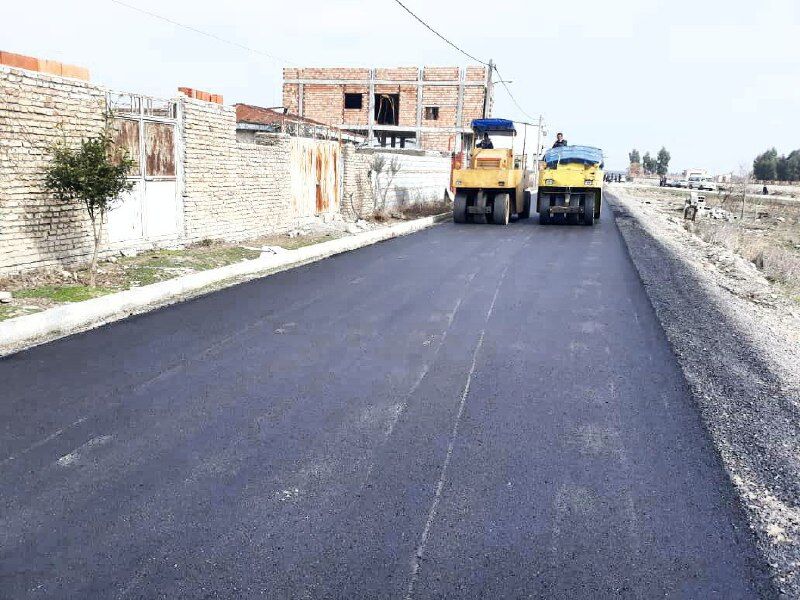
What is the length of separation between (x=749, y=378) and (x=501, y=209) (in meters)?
16.7

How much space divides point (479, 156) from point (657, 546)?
2048 cm

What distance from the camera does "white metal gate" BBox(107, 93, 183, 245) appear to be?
11.5 meters

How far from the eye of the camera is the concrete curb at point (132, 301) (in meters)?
7.16

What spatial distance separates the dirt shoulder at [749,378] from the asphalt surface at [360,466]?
154 mm

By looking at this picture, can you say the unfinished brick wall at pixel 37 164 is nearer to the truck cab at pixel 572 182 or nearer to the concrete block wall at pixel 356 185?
the concrete block wall at pixel 356 185

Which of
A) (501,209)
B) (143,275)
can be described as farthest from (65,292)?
(501,209)

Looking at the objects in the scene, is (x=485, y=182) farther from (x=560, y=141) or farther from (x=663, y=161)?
(x=663, y=161)

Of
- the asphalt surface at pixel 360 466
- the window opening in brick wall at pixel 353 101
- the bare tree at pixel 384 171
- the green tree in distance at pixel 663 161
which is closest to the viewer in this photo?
the asphalt surface at pixel 360 466

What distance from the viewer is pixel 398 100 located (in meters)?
47.3

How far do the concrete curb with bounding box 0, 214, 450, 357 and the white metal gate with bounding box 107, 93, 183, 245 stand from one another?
6.29ft

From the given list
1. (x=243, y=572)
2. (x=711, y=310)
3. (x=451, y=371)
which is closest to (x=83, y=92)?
(x=451, y=371)

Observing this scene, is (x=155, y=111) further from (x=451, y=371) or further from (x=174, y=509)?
(x=174, y=509)

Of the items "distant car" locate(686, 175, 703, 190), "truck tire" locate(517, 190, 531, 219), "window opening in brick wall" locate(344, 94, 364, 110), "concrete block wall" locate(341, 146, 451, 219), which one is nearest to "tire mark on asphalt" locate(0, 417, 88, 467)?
"concrete block wall" locate(341, 146, 451, 219)

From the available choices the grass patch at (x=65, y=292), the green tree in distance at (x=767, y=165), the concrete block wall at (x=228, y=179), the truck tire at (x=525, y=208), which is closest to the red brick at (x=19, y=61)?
the grass patch at (x=65, y=292)
